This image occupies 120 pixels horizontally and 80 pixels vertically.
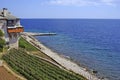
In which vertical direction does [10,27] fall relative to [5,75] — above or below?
above

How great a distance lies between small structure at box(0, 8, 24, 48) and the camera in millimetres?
70188

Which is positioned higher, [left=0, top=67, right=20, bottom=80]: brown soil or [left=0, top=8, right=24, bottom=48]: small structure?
[left=0, top=8, right=24, bottom=48]: small structure

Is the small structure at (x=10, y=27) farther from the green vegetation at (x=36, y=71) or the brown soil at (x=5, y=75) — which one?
the brown soil at (x=5, y=75)

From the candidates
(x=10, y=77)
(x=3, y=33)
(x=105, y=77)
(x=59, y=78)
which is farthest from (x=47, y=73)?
(x=3, y=33)

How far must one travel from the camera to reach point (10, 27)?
236 ft

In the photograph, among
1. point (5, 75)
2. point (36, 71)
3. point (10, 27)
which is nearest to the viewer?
point (5, 75)

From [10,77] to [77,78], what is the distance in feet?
38.0

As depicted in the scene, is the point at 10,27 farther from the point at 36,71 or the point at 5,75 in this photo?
the point at 5,75

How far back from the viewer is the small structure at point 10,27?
7019 cm

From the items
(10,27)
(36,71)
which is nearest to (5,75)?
(36,71)

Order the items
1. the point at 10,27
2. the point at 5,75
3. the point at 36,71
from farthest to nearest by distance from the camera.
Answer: the point at 10,27 < the point at 36,71 < the point at 5,75

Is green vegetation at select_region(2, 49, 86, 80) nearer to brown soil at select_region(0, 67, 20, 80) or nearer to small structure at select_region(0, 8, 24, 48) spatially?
brown soil at select_region(0, 67, 20, 80)

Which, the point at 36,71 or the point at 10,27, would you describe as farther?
the point at 10,27

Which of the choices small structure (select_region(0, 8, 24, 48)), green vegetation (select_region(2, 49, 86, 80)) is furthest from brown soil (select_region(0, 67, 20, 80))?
small structure (select_region(0, 8, 24, 48))
